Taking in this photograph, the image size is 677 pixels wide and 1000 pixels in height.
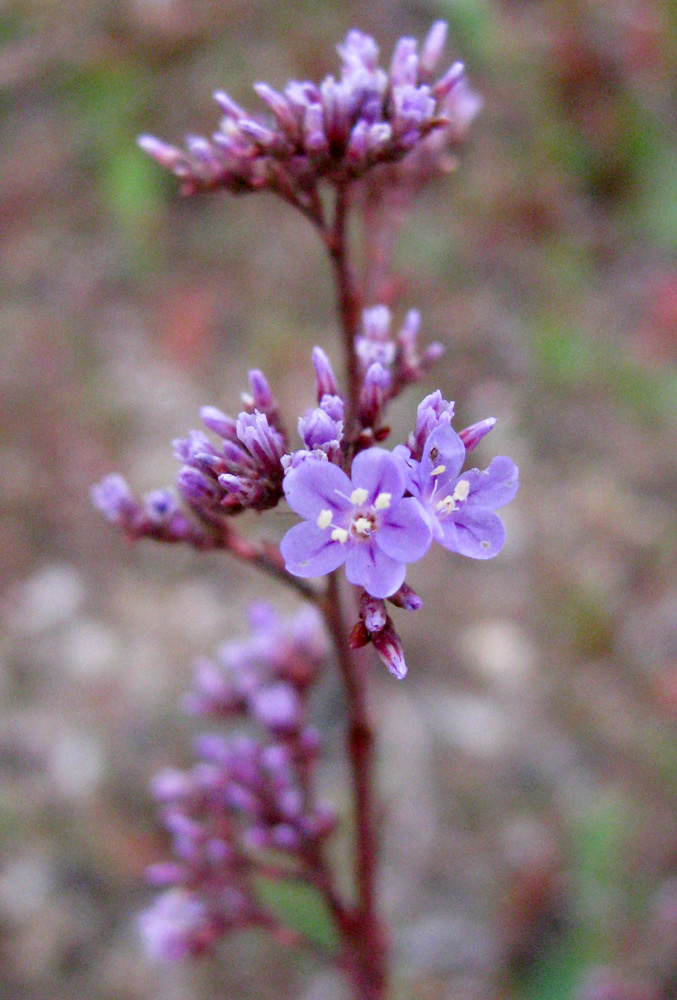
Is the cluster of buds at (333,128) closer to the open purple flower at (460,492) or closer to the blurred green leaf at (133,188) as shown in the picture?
the open purple flower at (460,492)

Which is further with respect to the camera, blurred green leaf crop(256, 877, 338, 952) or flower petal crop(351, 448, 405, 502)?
blurred green leaf crop(256, 877, 338, 952)

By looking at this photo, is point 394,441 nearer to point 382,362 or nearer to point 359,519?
point 382,362

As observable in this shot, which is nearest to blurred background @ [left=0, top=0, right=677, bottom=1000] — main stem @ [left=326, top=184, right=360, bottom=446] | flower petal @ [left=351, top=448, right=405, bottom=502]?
main stem @ [left=326, top=184, right=360, bottom=446]

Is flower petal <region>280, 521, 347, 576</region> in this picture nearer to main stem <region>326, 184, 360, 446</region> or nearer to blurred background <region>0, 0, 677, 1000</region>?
main stem <region>326, 184, 360, 446</region>

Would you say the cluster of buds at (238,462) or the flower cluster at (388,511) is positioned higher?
the cluster of buds at (238,462)

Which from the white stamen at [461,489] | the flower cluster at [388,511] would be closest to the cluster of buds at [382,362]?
the flower cluster at [388,511]

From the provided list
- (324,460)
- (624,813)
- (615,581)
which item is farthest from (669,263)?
(324,460)
